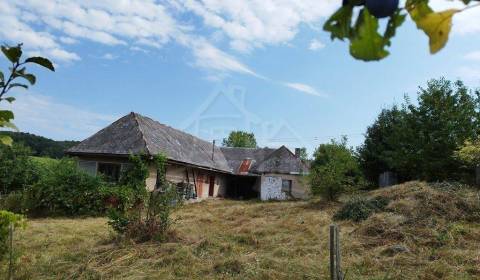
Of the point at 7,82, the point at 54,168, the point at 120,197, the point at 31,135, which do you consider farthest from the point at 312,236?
the point at 31,135

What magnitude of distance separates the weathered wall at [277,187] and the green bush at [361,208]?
13.6m

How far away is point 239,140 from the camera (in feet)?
211

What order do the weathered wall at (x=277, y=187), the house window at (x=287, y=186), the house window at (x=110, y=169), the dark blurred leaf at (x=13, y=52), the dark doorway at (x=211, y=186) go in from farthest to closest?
the house window at (x=287, y=186) → the weathered wall at (x=277, y=187) → the dark doorway at (x=211, y=186) → the house window at (x=110, y=169) → the dark blurred leaf at (x=13, y=52)

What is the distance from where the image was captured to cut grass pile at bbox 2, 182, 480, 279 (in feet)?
21.0

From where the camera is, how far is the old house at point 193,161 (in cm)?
1716

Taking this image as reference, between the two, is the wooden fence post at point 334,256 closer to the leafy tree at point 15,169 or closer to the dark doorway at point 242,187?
the leafy tree at point 15,169

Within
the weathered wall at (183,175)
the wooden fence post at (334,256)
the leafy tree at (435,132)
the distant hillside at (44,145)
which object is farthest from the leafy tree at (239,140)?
the wooden fence post at (334,256)

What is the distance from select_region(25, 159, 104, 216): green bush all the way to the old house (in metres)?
1.43

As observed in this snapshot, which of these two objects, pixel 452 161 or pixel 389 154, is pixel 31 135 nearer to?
pixel 389 154

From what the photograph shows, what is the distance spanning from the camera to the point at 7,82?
1.47 m

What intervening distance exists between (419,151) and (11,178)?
18.2 m

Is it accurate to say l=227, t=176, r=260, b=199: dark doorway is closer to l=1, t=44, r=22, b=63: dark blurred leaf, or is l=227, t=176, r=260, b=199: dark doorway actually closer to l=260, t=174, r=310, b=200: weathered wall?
l=260, t=174, r=310, b=200: weathered wall

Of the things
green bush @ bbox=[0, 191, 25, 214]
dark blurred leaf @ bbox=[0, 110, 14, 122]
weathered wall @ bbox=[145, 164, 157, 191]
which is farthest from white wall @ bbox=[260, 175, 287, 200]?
dark blurred leaf @ bbox=[0, 110, 14, 122]

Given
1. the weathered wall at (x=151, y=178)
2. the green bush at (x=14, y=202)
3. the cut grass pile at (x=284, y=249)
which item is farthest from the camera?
the weathered wall at (x=151, y=178)
